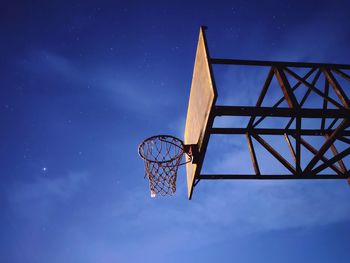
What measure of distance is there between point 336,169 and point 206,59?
3.72 metres

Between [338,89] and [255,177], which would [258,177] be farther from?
[338,89]

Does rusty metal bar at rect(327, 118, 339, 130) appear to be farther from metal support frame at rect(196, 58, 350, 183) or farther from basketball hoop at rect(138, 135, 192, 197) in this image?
basketball hoop at rect(138, 135, 192, 197)

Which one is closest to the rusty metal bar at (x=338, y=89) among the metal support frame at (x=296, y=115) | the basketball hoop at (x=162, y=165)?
the metal support frame at (x=296, y=115)

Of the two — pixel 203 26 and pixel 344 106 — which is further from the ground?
pixel 203 26

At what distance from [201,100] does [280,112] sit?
1.26 metres

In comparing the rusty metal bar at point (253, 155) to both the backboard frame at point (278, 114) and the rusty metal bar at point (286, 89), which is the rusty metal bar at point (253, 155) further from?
the rusty metal bar at point (286, 89)

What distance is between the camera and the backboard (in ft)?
13.2

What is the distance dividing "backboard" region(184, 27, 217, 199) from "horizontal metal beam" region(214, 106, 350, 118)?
0.26 metres

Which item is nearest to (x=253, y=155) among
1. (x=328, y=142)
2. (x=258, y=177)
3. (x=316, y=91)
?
(x=258, y=177)

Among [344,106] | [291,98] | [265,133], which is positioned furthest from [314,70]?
[265,133]

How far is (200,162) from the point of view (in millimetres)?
5309

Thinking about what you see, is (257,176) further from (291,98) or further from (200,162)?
(291,98)

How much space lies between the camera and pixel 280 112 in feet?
13.4

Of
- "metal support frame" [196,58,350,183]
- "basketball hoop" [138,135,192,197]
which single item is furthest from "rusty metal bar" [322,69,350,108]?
"basketball hoop" [138,135,192,197]
